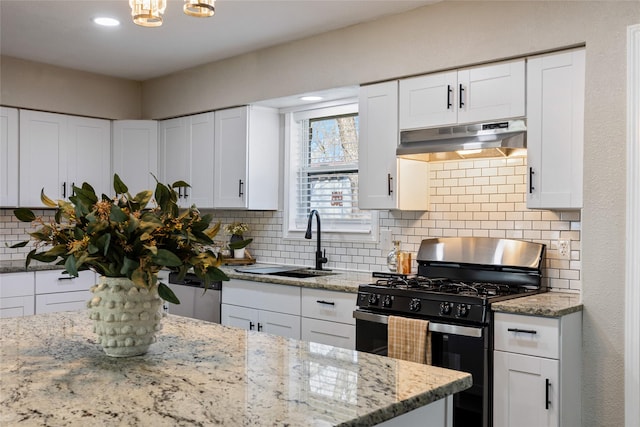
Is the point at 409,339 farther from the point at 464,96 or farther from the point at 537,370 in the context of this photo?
the point at 464,96

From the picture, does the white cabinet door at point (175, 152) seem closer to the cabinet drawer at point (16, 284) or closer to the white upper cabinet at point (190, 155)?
the white upper cabinet at point (190, 155)

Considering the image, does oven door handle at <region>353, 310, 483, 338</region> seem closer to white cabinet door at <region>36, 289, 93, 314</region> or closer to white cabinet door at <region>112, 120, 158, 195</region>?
white cabinet door at <region>36, 289, 93, 314</region>

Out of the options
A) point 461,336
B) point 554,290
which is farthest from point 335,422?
point 554,290

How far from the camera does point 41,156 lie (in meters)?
5.27

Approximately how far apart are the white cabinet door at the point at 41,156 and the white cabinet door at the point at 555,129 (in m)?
3.94

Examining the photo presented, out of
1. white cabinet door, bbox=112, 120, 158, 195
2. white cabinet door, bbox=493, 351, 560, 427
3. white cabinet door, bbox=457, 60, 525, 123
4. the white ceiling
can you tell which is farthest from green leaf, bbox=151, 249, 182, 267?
white cabinet door, bbox=112, 120, 158, 195

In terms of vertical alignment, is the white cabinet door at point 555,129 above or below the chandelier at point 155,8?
below

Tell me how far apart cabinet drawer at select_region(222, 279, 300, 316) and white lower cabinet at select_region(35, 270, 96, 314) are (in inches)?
48.3

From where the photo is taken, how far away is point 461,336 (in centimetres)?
316

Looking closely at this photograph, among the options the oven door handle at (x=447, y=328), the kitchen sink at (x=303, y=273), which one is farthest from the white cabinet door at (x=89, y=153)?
the oven door handle at (x=447, y=328)

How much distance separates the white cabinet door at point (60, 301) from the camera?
4.97 meters

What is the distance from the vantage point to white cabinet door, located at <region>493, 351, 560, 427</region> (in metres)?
2.95

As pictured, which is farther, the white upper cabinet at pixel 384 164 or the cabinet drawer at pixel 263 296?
the cabinet drawer at pixel 263 296

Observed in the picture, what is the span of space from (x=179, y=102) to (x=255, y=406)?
15.1 feet
